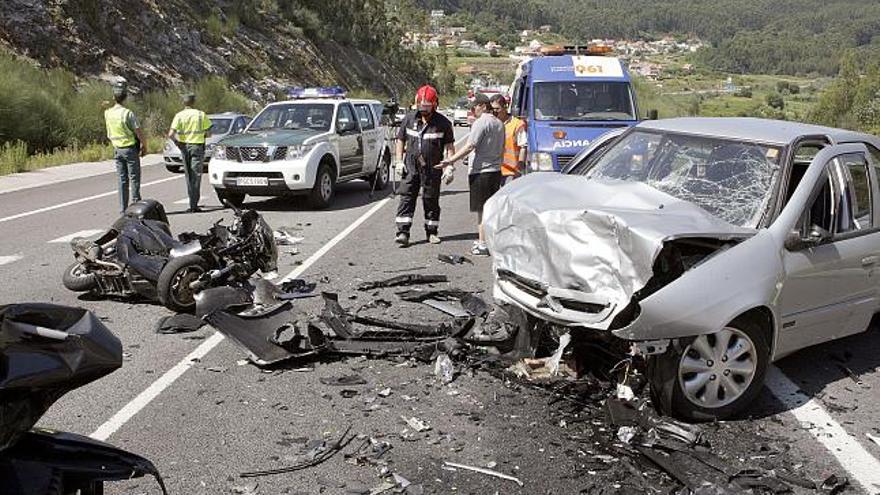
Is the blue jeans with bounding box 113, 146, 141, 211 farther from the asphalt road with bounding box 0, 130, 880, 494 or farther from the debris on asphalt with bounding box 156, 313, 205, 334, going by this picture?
the debris on asphalt with bounding box 156, 313, 205, 334

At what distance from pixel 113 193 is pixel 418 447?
12514 millimetres

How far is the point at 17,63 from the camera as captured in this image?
79.5 feet

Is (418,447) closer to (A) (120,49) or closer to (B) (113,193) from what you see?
(B) (113,193)

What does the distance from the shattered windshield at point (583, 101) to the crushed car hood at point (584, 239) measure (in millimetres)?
7219

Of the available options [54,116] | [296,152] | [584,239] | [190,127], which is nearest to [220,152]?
[190,127]

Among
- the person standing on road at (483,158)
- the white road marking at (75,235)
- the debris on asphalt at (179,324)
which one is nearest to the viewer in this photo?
the debris on asphalt at (179,324)

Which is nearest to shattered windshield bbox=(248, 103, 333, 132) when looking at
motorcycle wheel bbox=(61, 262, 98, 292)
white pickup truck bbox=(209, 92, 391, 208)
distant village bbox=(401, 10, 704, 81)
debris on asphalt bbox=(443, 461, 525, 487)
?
white pickup truck bbox=(209, 92, 391, 208)

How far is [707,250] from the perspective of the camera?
4.78 metres

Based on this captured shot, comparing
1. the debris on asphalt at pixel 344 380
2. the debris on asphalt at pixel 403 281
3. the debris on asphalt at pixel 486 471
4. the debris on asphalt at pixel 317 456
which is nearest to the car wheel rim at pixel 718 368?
the debris on asphalt at pixel 486 471

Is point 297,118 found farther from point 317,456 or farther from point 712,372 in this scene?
point 712,372

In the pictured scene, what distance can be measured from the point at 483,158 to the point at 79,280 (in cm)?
482

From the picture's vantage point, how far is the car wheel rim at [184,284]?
6.86 meters

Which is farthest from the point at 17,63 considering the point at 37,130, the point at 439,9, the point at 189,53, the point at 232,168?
the point at 439,9

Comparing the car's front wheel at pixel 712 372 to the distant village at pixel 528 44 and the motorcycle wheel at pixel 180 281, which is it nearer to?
the motorcycle wheel at pixel 180 281
